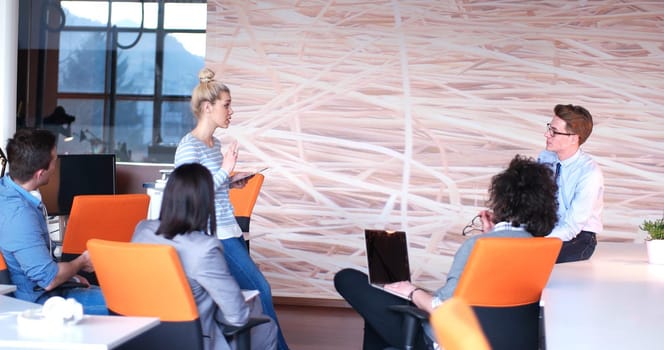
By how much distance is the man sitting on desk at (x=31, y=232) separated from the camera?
4.00 m

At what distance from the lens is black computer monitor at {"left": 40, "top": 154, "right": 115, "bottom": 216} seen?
23.4 feet

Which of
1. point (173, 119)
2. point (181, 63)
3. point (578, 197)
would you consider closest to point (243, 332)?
point (578, 197)

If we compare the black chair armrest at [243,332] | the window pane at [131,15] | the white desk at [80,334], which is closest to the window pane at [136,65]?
the window pane at [131,15]

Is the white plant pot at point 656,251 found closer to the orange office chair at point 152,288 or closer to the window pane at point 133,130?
the orange office chair at point 152,288

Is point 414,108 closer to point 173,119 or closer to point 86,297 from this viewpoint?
point 173,119

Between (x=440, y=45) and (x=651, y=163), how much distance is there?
Result: 5.99 feet

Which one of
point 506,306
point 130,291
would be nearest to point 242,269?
point 130,291

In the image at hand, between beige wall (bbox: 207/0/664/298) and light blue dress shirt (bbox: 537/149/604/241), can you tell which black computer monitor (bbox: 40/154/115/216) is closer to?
beige wall (bbox: 207/0/664/298)

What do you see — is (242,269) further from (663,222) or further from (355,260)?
(355,260)

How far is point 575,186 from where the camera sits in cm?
486

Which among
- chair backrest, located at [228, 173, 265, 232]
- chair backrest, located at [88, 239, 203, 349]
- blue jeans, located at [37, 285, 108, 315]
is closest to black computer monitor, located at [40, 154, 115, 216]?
chair backrest, located at [228, 173, 265, 232]

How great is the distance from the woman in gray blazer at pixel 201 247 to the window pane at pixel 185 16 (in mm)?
4233

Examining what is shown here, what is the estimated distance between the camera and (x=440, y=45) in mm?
7344

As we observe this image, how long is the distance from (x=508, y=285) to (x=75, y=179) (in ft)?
14.8
